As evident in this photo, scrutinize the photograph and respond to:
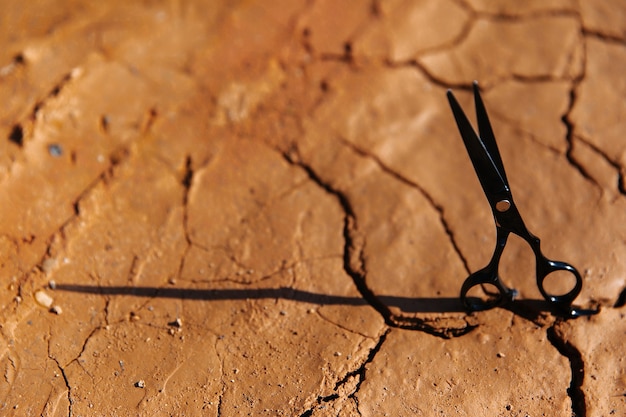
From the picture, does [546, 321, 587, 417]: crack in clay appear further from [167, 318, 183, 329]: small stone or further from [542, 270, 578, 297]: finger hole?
[167, 318, 183, 329]: small stone

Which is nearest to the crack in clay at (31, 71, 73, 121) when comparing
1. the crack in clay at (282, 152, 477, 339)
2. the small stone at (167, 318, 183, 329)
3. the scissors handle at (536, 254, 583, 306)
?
the crack in clay at (282, 152, 477, 339)

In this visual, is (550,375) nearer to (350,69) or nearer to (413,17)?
(350,69)

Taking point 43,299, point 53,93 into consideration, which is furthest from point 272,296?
point 53,93

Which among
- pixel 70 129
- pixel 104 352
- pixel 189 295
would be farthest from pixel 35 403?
pixel 70 129

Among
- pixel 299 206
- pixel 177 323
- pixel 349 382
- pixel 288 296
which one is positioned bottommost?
pixel 177 323

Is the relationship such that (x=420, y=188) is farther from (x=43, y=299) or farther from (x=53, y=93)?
(x=53, y=93)

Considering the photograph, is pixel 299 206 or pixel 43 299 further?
pixel 299 206
